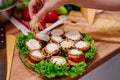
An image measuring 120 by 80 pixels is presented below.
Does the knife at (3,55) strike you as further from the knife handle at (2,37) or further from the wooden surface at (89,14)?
the wooden surface at (89,14)

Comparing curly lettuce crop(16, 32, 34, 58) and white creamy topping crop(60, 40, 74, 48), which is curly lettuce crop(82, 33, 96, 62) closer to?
white creamy topping crop(60, 40, 74, 48)

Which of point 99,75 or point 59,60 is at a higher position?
point 59,60

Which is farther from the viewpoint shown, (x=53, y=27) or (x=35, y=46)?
(x=53, y=27)

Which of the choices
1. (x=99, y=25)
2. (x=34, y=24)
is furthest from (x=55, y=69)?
(x=99, y=25)

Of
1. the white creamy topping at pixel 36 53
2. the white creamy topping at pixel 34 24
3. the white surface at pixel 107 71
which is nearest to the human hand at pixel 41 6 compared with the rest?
the white creamy topping at pixel 34 24

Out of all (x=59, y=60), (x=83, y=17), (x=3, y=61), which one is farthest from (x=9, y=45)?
(x=83, y=17)

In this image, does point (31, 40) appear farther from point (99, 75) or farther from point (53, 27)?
point (99, 75)

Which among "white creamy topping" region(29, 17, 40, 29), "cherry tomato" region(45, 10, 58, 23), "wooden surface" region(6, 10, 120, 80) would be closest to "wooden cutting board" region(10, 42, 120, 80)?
"wooden surface" region(6, 10, 120, 80)
